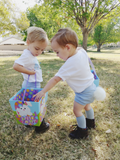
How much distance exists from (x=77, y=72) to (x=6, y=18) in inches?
503

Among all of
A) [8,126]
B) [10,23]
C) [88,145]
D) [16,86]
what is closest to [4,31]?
[10,23]

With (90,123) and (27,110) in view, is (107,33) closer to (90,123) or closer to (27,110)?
(90,123)

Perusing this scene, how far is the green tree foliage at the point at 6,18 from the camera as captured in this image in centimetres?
1096

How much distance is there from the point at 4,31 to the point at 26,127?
13458 millimetres

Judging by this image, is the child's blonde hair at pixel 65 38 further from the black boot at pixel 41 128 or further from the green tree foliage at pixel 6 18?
the green tree foliage at pixel 6 18

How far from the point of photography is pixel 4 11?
35.4ft

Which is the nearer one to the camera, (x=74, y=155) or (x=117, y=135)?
(x=74, y=155)

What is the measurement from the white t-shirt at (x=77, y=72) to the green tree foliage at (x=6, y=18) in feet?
39.8

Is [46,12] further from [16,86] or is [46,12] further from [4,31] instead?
[16,86]

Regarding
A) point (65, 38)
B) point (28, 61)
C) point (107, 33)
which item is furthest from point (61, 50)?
point (107, 33)

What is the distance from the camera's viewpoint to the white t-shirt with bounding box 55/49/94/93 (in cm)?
132

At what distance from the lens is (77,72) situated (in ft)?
4.48

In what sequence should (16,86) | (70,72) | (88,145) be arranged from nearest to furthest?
(70,72) → (88,145) → (16,86)

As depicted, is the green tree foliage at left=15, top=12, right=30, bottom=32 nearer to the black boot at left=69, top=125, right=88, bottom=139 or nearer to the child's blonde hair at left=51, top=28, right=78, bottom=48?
the child's blonde hair at left=51, top=28, right=78, bottom=48
